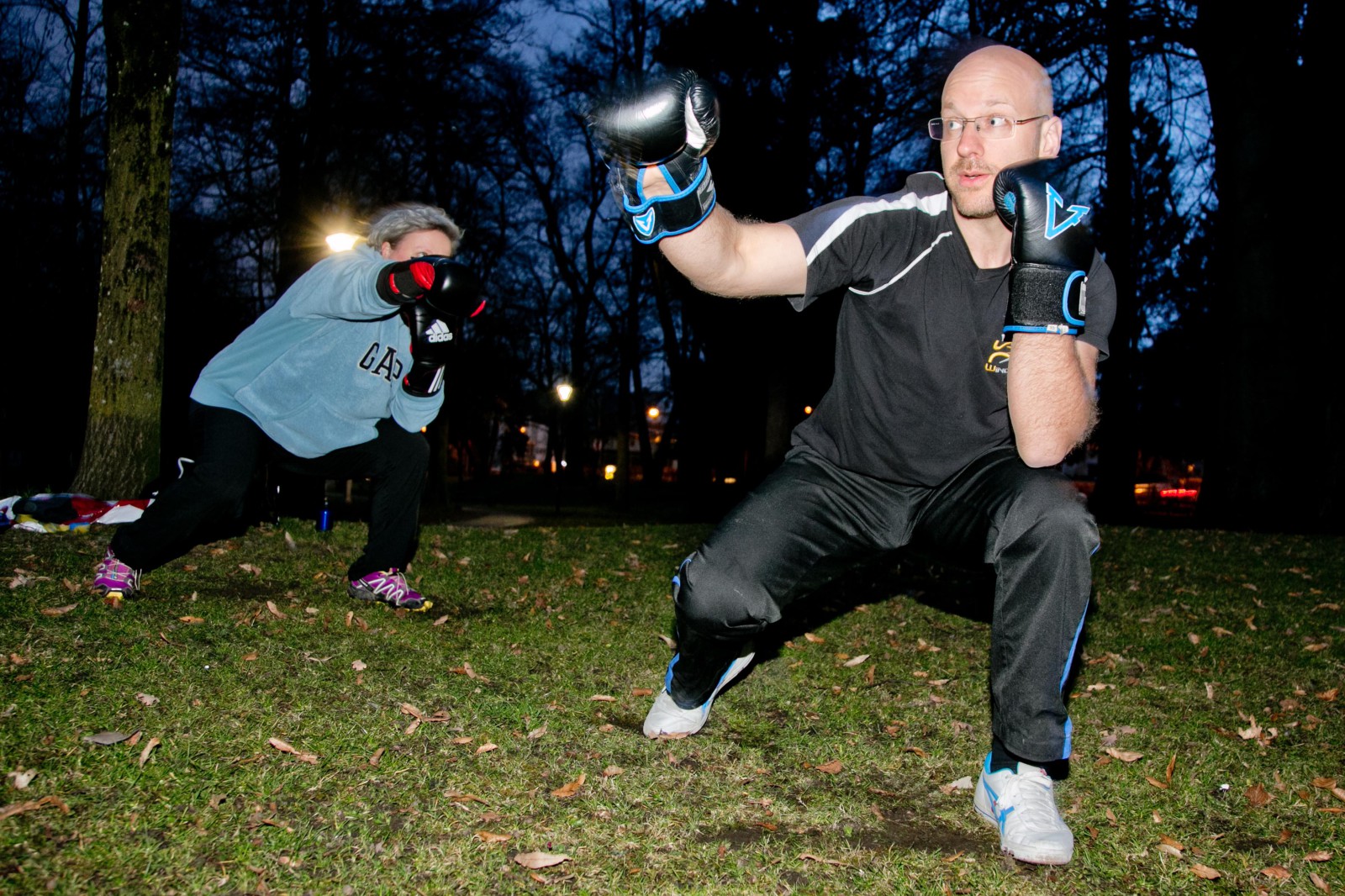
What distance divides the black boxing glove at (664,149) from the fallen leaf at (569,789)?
5.25 ft

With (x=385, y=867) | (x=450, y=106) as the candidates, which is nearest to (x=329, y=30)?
(x=450, y=106)

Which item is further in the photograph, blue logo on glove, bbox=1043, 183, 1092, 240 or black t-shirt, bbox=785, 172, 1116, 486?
black t-shirt, bbox=785, 172, 1116, 486

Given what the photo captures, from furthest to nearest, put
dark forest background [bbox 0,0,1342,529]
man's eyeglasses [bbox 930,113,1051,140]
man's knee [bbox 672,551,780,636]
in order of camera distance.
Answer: dark forest background [bbox 0,0,1342,529], man's eyeglasses [bbox 930,113,1051,140], man's knee [bbox 672,551,780,636]

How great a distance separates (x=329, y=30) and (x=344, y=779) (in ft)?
57.7

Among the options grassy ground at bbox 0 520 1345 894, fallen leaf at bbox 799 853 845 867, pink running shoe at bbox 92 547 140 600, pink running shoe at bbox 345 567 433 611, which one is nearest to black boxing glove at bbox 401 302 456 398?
pink running shoe at bbox 345 567 433 611

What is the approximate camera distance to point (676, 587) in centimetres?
301

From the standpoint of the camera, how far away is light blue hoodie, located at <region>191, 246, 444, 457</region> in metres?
Result: 4.24

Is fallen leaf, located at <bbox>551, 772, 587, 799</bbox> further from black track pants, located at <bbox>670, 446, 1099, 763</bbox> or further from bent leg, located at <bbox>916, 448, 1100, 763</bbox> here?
bent leg, located at <bbox>916, 448, 1100, 763</bbox>

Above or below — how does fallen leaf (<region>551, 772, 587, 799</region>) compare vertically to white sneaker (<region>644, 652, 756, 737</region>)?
below

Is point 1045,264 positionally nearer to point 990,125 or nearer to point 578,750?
point 990,125

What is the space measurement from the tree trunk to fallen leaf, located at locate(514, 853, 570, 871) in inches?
230

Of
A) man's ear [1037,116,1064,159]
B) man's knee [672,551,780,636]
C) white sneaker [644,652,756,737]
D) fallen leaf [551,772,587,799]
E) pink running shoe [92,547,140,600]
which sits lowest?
fallen leaf [551,772,587,799]

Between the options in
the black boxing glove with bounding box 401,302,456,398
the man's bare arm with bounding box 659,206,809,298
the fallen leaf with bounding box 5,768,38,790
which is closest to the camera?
the fallen leaf with bounding box 5,768,38,790

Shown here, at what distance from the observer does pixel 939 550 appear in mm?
3137
